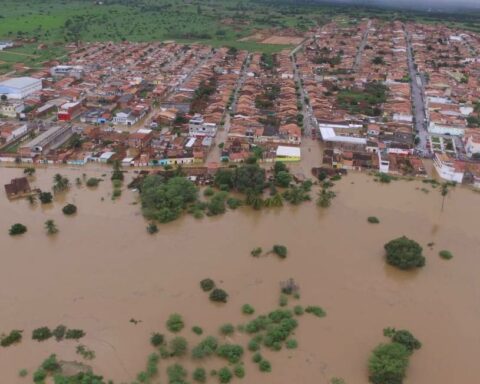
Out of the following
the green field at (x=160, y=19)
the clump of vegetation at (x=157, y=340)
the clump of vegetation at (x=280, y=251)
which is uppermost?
the green field at (x=160, y=19)

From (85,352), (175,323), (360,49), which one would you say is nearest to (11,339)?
A: (85,352)

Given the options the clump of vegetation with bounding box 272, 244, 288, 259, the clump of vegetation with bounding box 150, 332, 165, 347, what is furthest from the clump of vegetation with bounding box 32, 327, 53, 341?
the clump of vegetation with bounding box 272, 244, 288, 259

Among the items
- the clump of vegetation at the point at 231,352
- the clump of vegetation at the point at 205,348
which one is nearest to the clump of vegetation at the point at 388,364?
the clump of vegetation at the point at 231,352

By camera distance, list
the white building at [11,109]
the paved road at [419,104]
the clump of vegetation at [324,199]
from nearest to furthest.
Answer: the clump of vegetation at [324,199]
the paved road at [419,104]
the white building at [11,109]

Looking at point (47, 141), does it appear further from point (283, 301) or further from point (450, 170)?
point (450, 170)

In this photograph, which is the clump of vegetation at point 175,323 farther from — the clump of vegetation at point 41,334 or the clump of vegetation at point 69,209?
the clump of vegetation at point 69,209

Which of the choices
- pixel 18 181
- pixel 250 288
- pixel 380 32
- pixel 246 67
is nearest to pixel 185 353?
pixel 250 288
